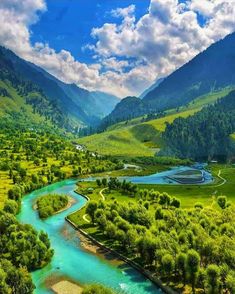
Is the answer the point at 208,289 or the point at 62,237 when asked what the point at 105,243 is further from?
the point at 208,289

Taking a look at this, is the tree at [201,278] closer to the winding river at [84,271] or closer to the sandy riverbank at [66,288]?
the winding river at [84,271]

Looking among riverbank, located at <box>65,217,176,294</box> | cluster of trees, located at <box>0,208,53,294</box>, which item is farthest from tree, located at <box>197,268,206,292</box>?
A: cluster of trees, located at <box>0,208,53,294</box>

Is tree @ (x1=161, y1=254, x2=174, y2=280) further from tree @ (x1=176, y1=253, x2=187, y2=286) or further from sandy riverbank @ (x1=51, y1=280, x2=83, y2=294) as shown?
sandy riverbank @ (x1=51, y1=280, x2=83, y2=294)

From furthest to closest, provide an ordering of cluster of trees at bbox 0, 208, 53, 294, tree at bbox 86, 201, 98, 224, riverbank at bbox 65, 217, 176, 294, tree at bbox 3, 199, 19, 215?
tree at bbox 3, 199, 19, 215, tree at bbox 86, 201, 98, 224, cluster of trees at bbox 0, 208, 53, 294, riverbank at bbox 65, 217, 176, 294

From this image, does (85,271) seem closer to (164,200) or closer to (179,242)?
(179,242)

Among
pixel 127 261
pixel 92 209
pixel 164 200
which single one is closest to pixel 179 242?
pixel 127 261

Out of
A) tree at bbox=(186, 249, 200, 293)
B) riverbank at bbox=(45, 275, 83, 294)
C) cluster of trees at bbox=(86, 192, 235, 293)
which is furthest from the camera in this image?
riverbank at bbox=(45, 275, 83, 294)

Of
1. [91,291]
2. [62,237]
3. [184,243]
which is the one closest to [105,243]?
[62,237]
